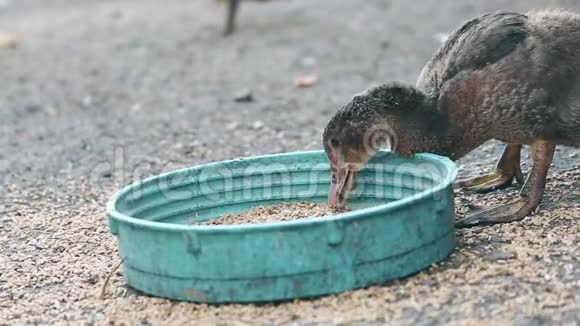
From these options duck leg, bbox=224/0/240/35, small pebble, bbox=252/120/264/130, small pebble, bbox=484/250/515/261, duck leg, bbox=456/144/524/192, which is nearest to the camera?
small pebble, bbox=484/250/515/261

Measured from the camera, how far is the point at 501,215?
4.18m

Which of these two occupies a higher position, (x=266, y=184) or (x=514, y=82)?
(x=514, y=82)

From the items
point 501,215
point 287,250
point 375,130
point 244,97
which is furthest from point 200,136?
point 287,250

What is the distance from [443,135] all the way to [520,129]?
1.16 ft

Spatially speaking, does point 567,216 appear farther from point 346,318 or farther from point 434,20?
point 434,20

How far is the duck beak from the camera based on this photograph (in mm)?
4301

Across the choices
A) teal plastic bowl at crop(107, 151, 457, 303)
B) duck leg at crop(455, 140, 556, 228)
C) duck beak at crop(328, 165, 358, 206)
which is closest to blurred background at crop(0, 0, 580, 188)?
duck beak at crop(328, 165, 358, 206)

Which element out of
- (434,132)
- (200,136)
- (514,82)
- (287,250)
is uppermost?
(514,82)

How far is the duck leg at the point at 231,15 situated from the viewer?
Answer: 421 inches

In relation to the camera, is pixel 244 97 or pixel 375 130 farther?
pixel 244 97

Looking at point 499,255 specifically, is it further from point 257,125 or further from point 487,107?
point 257,125

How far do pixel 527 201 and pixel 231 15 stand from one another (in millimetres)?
6990

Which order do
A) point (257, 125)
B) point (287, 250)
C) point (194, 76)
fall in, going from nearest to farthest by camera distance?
1. point (287, 250)
2. point (257, 125)
3. point (194, 76)

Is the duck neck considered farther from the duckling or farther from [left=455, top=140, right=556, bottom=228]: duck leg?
[left=455, top=140, right=556, bottom=228]: duck leg
